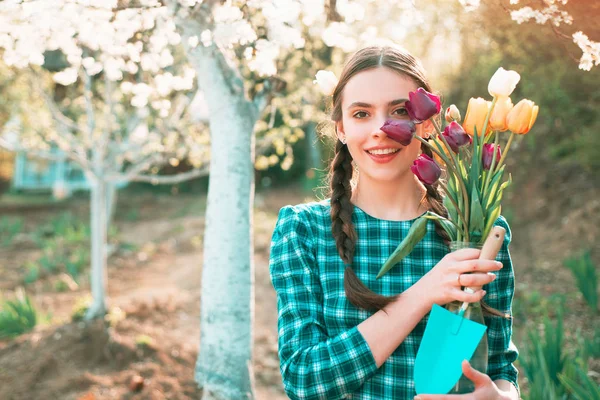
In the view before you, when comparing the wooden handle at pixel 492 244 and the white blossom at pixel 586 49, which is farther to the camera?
the white blossom at pixel 586 49

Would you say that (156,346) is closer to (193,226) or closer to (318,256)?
(318,256)

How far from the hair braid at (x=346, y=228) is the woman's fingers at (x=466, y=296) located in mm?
160

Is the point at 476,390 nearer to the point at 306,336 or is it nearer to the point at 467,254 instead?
the point at 467,254

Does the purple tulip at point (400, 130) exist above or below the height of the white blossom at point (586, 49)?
below

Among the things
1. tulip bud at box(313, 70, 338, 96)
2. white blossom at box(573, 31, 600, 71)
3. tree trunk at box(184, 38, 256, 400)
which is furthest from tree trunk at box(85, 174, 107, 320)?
white blossom at box(573, 31, 600, 71)

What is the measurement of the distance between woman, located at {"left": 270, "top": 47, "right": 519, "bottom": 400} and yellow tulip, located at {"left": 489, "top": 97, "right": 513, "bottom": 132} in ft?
0.72

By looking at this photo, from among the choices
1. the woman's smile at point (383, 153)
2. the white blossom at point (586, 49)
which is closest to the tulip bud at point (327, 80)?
the woman's smile at point (383, 153)

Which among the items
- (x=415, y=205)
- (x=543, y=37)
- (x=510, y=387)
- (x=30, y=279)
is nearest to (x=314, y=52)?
(x=543, y=37)

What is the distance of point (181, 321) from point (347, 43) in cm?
313

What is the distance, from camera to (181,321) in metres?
5.06

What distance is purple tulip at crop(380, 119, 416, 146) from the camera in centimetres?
127

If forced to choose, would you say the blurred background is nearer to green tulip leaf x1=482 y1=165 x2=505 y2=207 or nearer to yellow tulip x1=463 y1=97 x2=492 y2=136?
yellow tulip x1=463 y1=97 x2=492 y2=136

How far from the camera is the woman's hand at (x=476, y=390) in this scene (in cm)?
116

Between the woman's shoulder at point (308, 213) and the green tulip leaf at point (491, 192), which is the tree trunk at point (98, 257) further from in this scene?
the green tulip leaf at point (491, 192)
